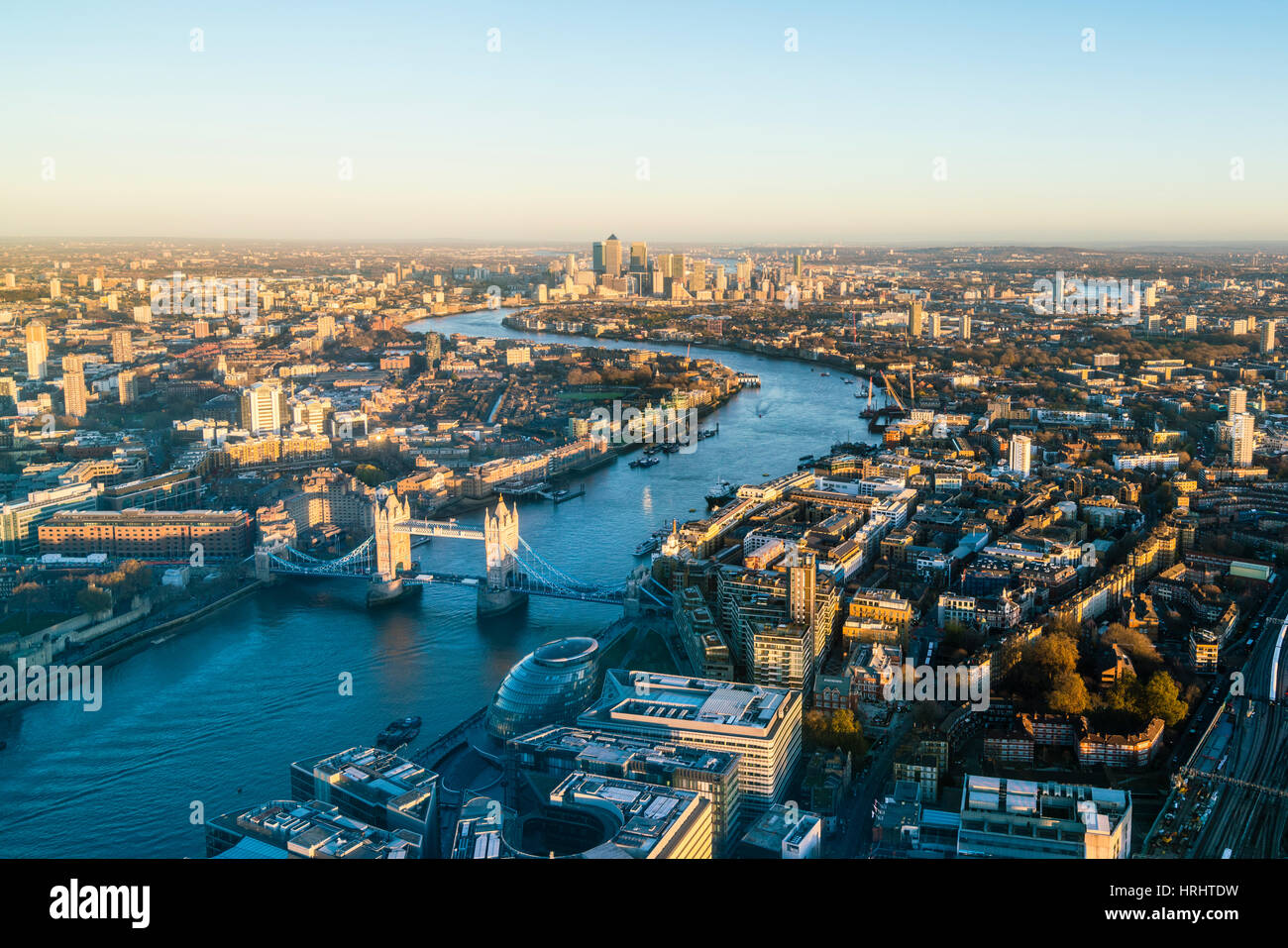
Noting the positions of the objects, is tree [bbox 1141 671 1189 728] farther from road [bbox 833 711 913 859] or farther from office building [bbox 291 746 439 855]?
office building [bbox 291 746 439 855]

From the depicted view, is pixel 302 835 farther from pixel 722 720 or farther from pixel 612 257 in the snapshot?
pixel 612 257

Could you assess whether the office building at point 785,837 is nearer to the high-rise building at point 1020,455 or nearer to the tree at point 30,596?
the tree at point 30,596

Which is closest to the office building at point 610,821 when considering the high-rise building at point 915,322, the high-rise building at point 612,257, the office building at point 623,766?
the office building at point 623,766

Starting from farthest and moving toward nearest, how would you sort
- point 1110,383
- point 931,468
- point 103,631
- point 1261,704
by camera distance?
point 1110,383
point 931,468
point 103,631
point 1261,704

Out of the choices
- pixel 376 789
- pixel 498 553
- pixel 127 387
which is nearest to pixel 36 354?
pixel 127 387
